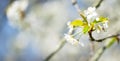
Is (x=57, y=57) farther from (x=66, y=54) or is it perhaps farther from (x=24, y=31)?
(x=24, y=31)

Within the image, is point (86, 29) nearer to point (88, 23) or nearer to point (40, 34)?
point (88, 23)

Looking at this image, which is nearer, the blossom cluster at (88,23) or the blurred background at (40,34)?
the blossom cluster at (88,23)

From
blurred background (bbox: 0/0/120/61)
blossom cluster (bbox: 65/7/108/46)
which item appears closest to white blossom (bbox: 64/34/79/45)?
blossom cluster (bbox: 65/7/108/46)

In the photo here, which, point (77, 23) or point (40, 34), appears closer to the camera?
point (77, 23)

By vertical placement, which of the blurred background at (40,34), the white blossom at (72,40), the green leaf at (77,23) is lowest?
the white blossom at (72,40)

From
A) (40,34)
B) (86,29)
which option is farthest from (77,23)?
(40,34)

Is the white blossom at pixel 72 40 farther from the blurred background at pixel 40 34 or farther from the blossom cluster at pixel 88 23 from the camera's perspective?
the blurred background at pixel 40 34

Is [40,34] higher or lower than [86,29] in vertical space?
higher

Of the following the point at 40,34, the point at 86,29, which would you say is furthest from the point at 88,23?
the point at 40,34

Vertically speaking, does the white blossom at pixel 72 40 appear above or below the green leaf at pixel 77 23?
below

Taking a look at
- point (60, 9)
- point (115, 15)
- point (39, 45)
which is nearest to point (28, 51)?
point (39, 45)

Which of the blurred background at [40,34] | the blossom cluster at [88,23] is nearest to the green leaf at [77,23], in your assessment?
the blossom cluster at [88,23]
